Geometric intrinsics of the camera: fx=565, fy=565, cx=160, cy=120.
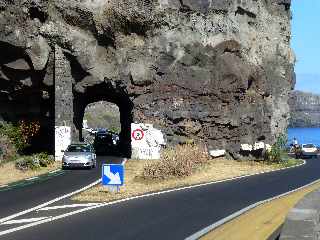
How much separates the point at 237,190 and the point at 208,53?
1920 centimetres

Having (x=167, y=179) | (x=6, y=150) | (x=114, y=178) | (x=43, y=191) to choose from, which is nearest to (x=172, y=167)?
(x=167, y=179)

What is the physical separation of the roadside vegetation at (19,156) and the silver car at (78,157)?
3.66ft

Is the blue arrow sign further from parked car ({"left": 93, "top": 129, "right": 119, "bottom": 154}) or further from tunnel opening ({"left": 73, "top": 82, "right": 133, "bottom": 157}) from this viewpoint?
parked car ({"left": 93, "top": 129, "right": 119, "bottom": 154})

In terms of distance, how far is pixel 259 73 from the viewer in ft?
144

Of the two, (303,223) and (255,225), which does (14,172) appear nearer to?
(255,225)

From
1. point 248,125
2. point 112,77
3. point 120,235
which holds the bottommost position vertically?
point 120,235

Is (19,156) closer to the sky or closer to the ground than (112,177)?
closer to the sky

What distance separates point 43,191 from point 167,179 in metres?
6.35

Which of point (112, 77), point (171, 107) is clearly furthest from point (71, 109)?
point (171, 107)

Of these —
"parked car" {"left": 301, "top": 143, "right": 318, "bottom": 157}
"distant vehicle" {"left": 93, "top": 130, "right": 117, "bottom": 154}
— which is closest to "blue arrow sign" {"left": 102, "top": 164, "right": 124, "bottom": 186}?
"distant vehicle" {"left": 93, "top": 130, "right": 117, "bottom": 154}

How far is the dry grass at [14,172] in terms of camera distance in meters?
29.6

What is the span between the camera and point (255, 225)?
13.4 meters

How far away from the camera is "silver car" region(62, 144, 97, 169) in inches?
1320

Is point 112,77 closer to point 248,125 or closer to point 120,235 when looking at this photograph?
point 248,125
